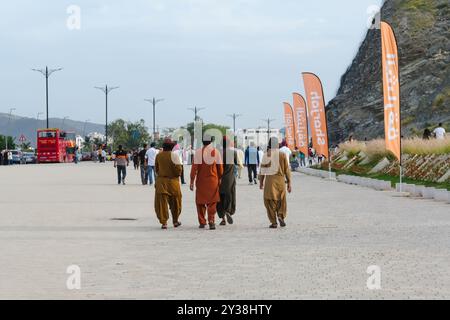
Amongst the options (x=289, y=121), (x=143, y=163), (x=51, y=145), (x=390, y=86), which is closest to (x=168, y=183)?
(x=390, y=86)

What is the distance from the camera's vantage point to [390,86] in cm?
2753

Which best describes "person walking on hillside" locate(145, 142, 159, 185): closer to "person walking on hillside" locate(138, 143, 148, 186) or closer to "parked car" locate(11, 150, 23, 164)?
"person walking on hillside" locate(138, 143, 148, 186)

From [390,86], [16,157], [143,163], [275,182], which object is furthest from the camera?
[16,157]

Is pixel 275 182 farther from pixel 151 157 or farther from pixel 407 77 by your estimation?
pixel 407 77

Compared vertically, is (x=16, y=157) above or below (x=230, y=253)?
above

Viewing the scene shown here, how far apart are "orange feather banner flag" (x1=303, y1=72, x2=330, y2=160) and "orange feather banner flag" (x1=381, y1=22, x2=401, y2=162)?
46.7ft

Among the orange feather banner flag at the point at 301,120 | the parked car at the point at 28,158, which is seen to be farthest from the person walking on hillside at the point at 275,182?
the parked car at the point at 28,158

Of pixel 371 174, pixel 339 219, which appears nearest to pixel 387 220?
pixel 339 219

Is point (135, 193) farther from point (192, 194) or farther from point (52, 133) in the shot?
point (52, 133)

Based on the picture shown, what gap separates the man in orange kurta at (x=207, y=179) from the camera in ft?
57.0

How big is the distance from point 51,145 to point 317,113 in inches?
1978

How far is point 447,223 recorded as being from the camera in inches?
701

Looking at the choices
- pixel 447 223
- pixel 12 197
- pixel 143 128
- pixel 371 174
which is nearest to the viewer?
pixel 447 223

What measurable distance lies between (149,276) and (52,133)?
7619 cm
